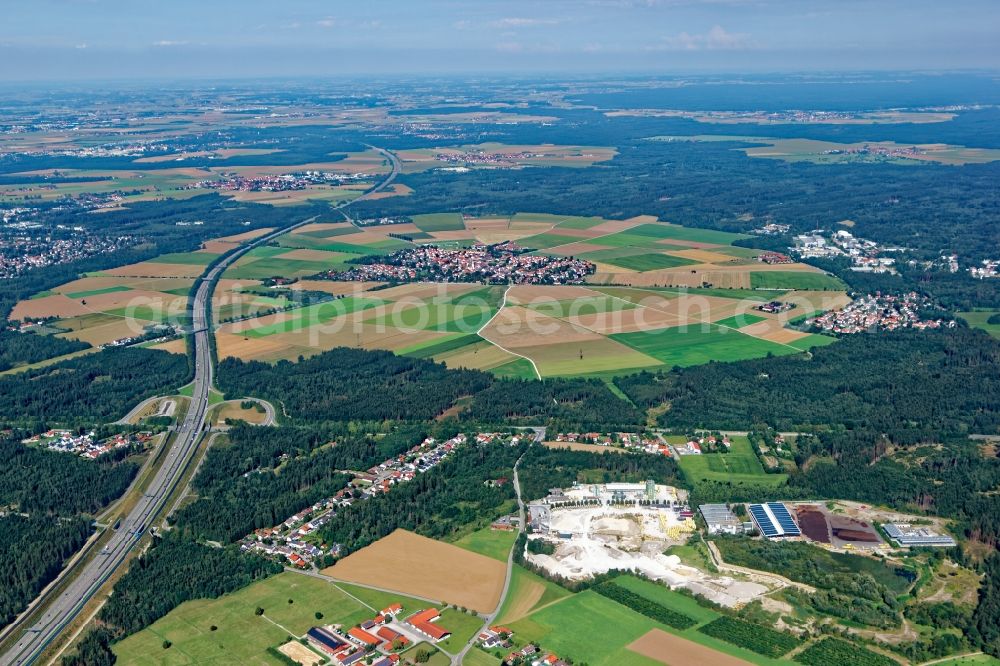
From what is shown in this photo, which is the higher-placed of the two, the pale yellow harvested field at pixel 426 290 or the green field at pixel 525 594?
the pale yellow harvested field at pixel 426 290

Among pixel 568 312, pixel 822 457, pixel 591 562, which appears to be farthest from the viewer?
pixel 568 312

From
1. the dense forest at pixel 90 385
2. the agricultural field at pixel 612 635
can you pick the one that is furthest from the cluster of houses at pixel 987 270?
the dense forest at pixel 90 385

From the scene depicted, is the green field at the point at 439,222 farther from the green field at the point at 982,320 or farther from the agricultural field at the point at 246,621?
the agricultural field at the point at 246,621

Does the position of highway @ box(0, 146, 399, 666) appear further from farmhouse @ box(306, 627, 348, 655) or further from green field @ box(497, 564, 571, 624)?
green field @ box(497, 564, 571, 624)

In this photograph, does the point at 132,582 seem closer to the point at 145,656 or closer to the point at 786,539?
the point at 145,656

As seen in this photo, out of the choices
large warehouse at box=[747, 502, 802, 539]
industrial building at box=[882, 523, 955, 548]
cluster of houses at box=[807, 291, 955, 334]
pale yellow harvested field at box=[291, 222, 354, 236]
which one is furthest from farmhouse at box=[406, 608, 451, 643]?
pale yellow harvested field at box=[291, 222, 354, 236]

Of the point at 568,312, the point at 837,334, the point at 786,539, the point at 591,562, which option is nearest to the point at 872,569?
the point at 786,539

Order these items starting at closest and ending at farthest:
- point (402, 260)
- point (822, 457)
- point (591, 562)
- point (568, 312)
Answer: point (591, 562) → point (822, 457) → point (568, 312) → point (402, 260)
